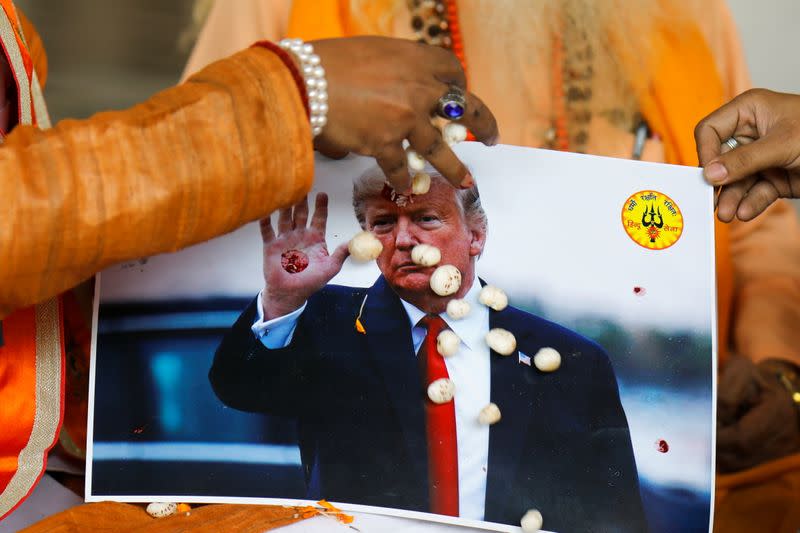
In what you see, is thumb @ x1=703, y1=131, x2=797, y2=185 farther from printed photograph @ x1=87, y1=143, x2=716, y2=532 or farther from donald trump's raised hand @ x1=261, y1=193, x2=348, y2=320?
donald trump's raised hand @ x1=261, y1=193, x2=348, y2=320

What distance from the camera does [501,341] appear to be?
768 millimetres

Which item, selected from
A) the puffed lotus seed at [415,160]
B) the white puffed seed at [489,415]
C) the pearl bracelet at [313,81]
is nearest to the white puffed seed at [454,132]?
the puffed lotus seed at [415,160]

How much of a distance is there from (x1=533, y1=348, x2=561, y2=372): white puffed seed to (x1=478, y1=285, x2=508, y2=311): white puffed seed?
0.06m

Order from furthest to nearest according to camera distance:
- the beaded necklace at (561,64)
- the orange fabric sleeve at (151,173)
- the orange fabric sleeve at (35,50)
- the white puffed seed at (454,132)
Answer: the beaded necklace at (561,64) < the orange fabric sleeve at (35,50) < the white puffed seed at (454,132) < the orange fabric sleeve at (151,173)

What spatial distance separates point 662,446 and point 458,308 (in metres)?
0.22

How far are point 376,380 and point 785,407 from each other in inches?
19.9

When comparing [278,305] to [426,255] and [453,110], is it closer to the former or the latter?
[426,255]

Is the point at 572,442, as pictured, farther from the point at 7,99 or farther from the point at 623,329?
the point at 7,99

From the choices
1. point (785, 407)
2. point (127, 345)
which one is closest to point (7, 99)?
point (127, 345)

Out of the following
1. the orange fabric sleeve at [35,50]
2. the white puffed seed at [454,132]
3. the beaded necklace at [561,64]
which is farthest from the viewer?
the beaded necklace at [561,64]

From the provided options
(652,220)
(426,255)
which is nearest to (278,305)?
(426,255)

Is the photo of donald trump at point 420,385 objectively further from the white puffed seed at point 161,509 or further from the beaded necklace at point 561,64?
the beaded necklace at point 561,64

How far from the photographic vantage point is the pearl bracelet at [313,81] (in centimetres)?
64

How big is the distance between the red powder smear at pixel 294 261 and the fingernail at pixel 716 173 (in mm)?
392
